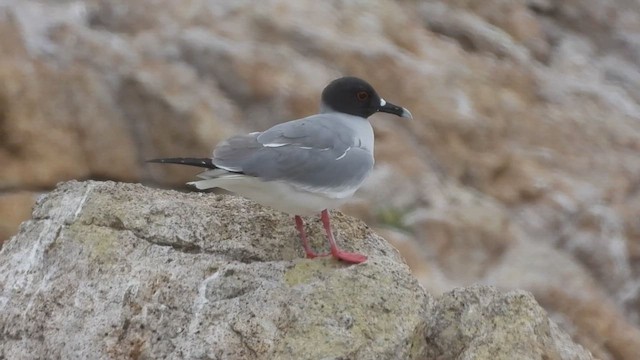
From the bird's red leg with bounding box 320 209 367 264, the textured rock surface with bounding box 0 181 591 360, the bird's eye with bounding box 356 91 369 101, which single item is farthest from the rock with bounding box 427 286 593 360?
the bird's eye with bounding box 356 91 369 101

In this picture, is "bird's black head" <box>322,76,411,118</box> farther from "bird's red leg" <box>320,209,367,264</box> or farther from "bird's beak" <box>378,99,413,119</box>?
"bird's red leg" <box>320,209,367,264</box>

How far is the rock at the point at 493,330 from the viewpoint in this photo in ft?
13.1

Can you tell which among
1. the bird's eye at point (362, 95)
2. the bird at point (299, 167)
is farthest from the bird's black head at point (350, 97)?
the bird at point (299, 167)

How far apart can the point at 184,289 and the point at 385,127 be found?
7320 millimetres

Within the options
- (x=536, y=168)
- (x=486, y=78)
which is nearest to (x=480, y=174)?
(x=536, y=168)

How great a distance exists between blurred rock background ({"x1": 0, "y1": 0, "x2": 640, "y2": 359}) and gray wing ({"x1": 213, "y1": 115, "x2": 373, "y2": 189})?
5.24 m

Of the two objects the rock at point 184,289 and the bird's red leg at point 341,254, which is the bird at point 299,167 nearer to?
the bird's red leg at point 341,254

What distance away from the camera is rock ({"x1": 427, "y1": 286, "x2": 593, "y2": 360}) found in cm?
398

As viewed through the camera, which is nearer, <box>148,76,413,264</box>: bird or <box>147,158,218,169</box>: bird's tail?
<box>147,158,218,169</box>: bird's tail

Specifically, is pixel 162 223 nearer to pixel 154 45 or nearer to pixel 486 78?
pixel 154 45

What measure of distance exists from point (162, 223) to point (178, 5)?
7.36 m

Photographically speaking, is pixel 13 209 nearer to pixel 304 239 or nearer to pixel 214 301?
pixel 304 239

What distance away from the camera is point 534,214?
11289 millimetres

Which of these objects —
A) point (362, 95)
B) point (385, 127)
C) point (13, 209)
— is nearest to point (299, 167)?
point (362, 95)
